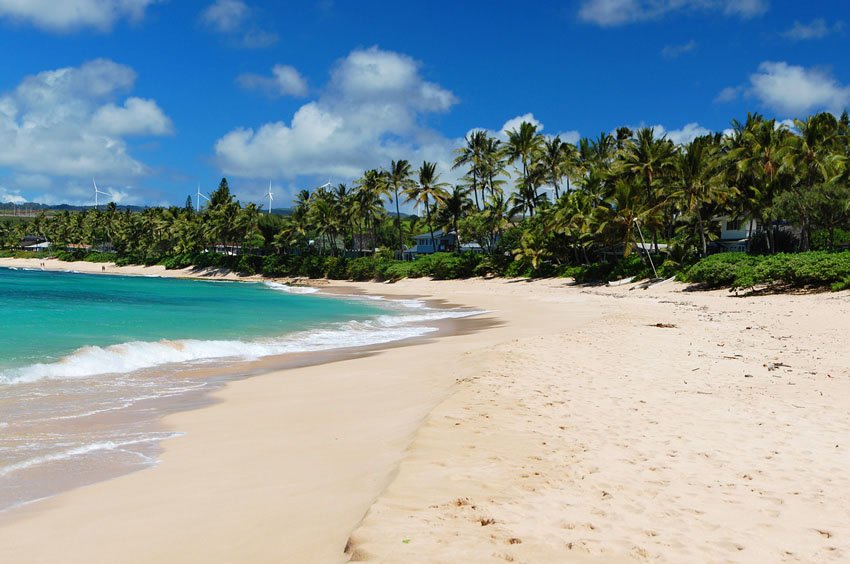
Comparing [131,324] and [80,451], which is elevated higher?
[131,324]

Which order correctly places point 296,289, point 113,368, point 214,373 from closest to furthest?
point 214,373 → point 113,368 → point 296,289

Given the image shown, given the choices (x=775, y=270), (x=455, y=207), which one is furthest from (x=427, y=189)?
(x=775, y=270)

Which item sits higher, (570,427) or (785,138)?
(785,138)

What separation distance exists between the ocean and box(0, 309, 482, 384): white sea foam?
0.03 meters

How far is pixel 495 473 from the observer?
18.6 feet

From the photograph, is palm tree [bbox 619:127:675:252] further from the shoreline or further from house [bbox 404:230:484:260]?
house [bbox 404:230:484:260]

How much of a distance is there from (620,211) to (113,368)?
1487 inches

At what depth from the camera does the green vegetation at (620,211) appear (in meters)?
38.2

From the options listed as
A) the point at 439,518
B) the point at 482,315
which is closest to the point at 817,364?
the point at 439,518

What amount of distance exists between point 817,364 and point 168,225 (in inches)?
4385

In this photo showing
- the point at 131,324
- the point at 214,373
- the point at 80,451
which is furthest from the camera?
the point at 131,324

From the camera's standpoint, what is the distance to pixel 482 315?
28641 mm

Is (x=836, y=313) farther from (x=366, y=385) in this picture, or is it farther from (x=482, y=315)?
(x=366, y=385)

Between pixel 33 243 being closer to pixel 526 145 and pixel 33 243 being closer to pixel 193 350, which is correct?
pixel 526 145
